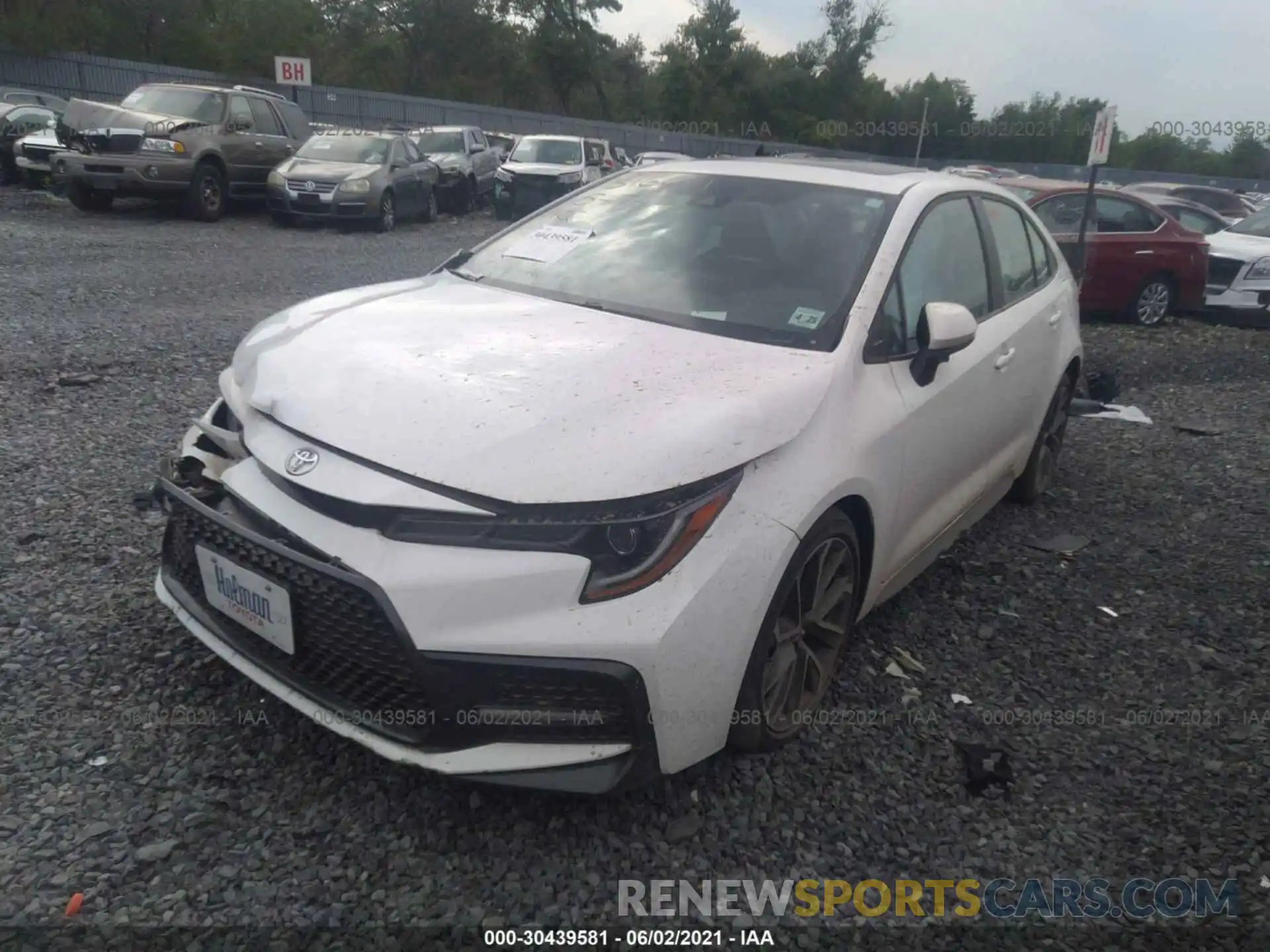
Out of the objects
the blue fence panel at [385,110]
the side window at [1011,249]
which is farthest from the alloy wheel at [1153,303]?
the blue fence panel at [385,110]

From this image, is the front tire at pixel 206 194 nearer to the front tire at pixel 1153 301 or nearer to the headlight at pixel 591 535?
the front tire at pixel 1153 301

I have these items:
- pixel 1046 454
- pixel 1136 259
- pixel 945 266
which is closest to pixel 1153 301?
pixel 1136 259

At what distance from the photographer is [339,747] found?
2.69m

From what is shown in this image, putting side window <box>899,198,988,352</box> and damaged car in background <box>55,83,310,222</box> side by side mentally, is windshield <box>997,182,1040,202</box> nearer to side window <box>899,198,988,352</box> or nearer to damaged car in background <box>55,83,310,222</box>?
side window <box>899,198,988,352</box>

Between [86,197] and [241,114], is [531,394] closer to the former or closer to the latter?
[86,197]

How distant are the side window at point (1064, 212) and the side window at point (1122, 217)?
1.49ft

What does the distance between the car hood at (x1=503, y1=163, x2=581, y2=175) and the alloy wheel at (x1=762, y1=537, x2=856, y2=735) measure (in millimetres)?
15647

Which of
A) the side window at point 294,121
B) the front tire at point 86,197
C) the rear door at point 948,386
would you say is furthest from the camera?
the side window at point 294,121

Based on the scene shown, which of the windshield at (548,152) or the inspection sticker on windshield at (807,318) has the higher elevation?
the windshield at (548,152)

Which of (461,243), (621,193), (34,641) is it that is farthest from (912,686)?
(461,243)

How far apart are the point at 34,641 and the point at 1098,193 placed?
1099 cm

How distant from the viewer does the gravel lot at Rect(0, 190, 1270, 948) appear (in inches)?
89.9

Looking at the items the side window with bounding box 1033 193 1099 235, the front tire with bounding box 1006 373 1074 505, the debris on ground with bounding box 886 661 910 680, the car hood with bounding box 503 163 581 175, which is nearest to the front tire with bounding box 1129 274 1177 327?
the side window with bounding box 1033 193 1099 235

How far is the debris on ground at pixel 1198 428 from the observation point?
6791 mm
